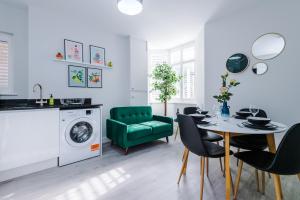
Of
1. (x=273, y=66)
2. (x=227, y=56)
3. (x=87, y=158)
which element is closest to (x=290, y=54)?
(x=273, y=66)

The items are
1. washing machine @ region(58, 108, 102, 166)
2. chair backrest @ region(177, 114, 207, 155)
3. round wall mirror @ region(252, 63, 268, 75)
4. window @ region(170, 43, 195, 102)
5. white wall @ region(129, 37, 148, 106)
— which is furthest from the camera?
window @ region(170, 43, 195, 102)

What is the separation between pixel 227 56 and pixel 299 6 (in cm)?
119

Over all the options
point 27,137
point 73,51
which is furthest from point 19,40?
point 27,137

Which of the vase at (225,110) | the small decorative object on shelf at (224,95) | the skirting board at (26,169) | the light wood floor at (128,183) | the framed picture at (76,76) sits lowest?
the light wood floor at (128,183)

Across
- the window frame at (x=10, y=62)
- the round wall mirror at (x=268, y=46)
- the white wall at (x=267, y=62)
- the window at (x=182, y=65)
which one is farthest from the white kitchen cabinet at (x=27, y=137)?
the round wall mirror at (x=268, y=46)

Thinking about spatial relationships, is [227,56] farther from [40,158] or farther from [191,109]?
[40,158]

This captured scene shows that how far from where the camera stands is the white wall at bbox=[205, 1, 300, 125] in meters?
2.31

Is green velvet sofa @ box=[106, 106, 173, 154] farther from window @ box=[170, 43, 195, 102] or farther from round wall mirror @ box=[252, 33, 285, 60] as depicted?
round wall mirror @ box=[252, 33, 285, 60]

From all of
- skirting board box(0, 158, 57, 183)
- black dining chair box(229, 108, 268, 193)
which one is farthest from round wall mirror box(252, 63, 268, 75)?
skirting board box(0, 158, 57, 183)

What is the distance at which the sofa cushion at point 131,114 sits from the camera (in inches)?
127

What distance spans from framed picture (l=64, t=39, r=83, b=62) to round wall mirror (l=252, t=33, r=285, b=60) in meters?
3.45

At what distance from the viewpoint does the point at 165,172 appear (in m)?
2.11

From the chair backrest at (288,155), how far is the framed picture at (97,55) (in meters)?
3.37

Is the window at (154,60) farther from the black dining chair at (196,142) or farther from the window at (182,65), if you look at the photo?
the black dining chair at (196,142)
